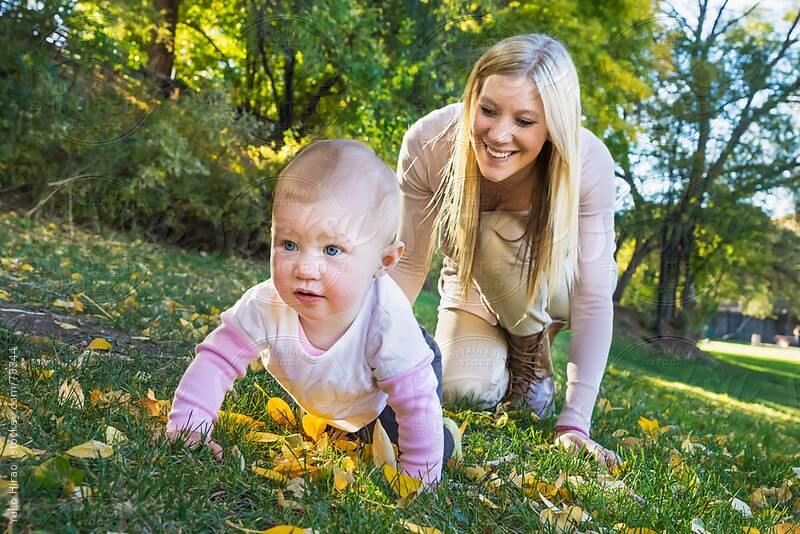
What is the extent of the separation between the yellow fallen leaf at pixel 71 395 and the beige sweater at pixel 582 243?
1.26 metres

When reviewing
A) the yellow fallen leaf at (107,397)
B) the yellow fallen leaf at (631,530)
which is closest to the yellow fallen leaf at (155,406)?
the yellow fallen leaf at (107,397)

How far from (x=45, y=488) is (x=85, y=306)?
2367 mm

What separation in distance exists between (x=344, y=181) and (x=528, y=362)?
2.05m

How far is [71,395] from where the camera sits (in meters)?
1.94

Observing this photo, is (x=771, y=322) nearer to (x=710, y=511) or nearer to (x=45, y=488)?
(x=710, y=511)

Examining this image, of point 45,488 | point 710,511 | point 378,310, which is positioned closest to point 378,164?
point 378,310

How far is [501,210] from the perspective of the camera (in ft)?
10.1

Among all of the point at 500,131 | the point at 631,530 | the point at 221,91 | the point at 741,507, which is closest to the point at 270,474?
the point at 631,530

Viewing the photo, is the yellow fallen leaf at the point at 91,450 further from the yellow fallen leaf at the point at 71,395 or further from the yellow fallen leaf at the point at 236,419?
the yellow fallen leaf at the point at 236,419

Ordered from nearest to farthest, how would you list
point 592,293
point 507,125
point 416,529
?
point 416,529, point 507,125, point 592,293

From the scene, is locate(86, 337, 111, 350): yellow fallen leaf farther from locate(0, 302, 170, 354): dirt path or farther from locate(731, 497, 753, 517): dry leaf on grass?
locate(731, 497, 753, 517): dry leaf on grass

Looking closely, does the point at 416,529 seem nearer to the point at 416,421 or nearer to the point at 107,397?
the point at 416,421

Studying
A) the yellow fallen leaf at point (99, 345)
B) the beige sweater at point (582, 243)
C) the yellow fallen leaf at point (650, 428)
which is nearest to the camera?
the beige sweater at point (582, 243)

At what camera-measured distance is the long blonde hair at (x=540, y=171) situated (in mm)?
2346
